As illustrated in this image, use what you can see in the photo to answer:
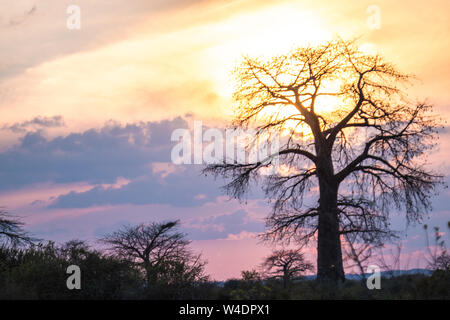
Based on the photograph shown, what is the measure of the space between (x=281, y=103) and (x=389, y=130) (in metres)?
4.62

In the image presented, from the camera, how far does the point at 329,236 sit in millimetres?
23234

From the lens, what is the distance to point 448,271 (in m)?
19.5

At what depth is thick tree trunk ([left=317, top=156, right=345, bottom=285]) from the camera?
891 inches

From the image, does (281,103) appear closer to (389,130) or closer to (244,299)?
(389,130)

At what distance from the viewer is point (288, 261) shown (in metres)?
33.1

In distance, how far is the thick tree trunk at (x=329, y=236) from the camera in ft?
74.3
